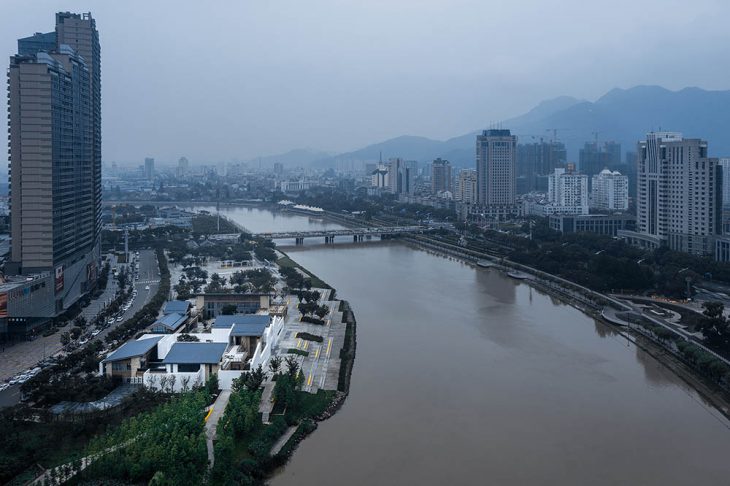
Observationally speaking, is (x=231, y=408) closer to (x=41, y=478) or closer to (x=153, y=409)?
(x=153, y=409)

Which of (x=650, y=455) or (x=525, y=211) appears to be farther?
(x=525, y=211)

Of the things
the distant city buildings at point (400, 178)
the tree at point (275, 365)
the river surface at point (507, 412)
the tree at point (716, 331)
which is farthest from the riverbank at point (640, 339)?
the distant city buildings at point (400, 178)

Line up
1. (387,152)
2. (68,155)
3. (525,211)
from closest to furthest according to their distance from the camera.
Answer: (68,155), (525,211), (387,152)

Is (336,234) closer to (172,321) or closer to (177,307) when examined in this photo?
(177,307)

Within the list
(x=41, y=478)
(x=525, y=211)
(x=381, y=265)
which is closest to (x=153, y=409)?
(x=41, y=478)

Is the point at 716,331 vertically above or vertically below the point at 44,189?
below

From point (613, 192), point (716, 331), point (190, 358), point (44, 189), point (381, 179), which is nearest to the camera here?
point (190, 358)

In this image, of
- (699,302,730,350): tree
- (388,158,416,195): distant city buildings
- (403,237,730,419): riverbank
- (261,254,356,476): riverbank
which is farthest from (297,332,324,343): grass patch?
(388,158,416,195): distant city buildings

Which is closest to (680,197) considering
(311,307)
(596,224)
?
(596,224)
